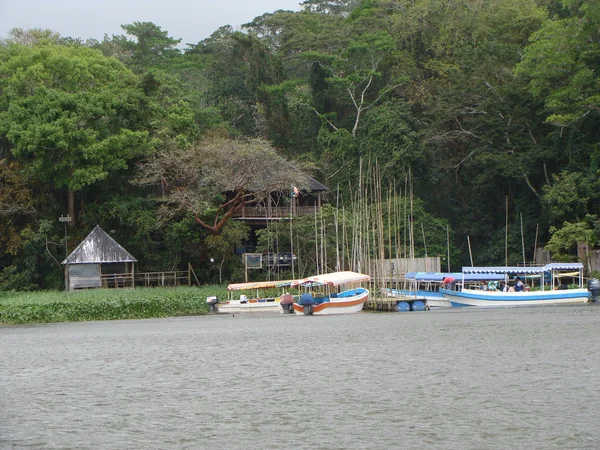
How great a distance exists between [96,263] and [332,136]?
2024 centimetres

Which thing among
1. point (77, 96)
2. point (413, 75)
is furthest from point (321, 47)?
point (77, 96)

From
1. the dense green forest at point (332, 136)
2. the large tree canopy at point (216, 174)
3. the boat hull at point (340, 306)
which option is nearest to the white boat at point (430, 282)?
the boat hull at point (340, 306)

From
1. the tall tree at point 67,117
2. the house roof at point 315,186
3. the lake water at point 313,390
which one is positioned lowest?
the lake water at point 313,390

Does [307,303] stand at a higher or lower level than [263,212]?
lower

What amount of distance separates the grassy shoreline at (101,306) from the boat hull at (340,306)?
231 inches

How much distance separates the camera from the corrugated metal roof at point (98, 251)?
4647 centimetres

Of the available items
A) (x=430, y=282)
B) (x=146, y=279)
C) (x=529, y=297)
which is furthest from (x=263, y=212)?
(x=529, y=297)

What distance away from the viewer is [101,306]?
37750 mm

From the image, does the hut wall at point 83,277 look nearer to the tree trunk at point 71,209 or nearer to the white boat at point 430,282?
the tree trunk at point 71,209

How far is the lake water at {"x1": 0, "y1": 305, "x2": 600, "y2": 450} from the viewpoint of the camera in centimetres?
1074

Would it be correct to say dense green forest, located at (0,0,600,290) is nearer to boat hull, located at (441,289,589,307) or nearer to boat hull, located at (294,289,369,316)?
boat hull, located at (441,289,589,307)

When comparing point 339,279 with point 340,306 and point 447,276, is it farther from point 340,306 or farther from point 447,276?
point 447,276

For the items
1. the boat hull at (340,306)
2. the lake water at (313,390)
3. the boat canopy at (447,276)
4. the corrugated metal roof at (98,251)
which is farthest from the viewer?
the corrugated metal roof at (98,251)

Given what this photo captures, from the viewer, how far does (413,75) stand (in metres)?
60.3
